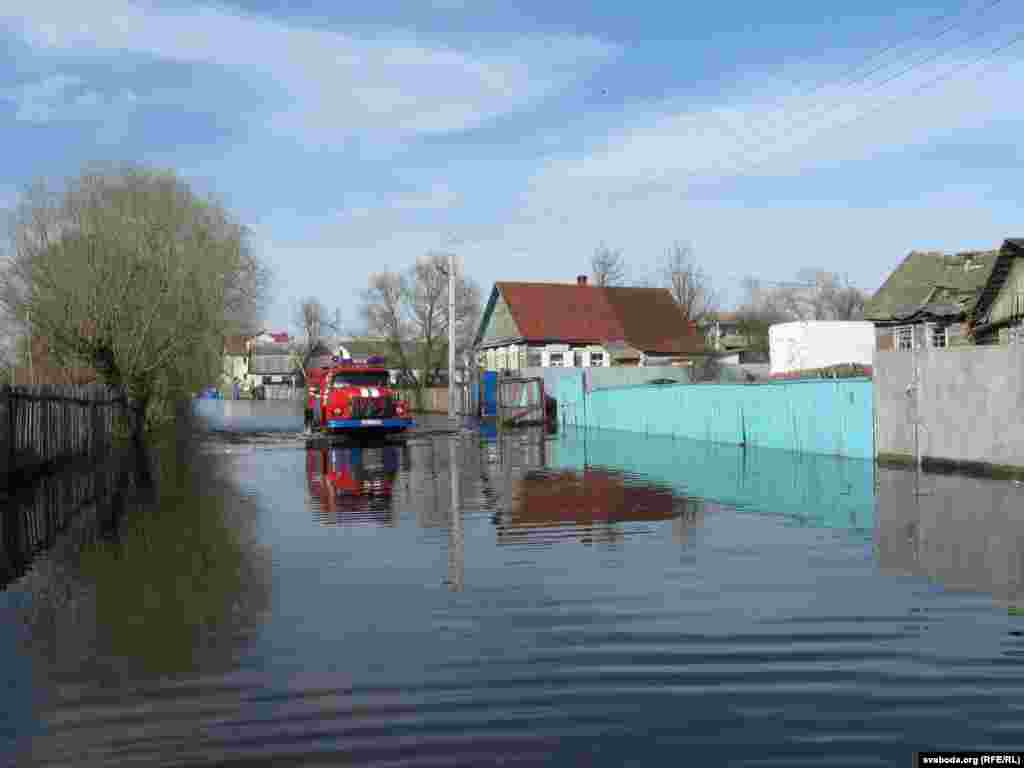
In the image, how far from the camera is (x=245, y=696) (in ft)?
19.4

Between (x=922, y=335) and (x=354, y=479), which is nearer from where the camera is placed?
(x=354, y=479)

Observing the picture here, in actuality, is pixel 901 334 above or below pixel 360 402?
above

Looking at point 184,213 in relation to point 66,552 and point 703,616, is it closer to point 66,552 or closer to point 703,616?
point 66,552

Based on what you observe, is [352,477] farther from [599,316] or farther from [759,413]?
[599,316]

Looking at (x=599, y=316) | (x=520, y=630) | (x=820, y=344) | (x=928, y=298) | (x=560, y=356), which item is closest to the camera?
(x=520, y=630)

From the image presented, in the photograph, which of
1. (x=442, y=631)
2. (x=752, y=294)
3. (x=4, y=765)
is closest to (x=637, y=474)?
(x=442, y=631)

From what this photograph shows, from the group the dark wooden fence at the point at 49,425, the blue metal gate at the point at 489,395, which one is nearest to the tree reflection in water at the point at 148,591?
the dark wooden fence at the point at 49,425

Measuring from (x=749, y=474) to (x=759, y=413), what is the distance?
21.6 feet

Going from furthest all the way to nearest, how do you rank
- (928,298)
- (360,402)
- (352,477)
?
1. (928,298)
2. (360,402)
3. (352,477)

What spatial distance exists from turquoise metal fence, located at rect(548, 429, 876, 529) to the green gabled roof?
1442 centimetres

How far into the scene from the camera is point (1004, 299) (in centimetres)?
3069

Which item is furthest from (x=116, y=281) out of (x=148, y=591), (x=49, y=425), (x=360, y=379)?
(x=148, y=591)

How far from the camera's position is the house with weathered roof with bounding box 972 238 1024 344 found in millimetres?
29797

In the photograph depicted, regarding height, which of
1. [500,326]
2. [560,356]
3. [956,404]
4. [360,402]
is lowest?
[360,402]
